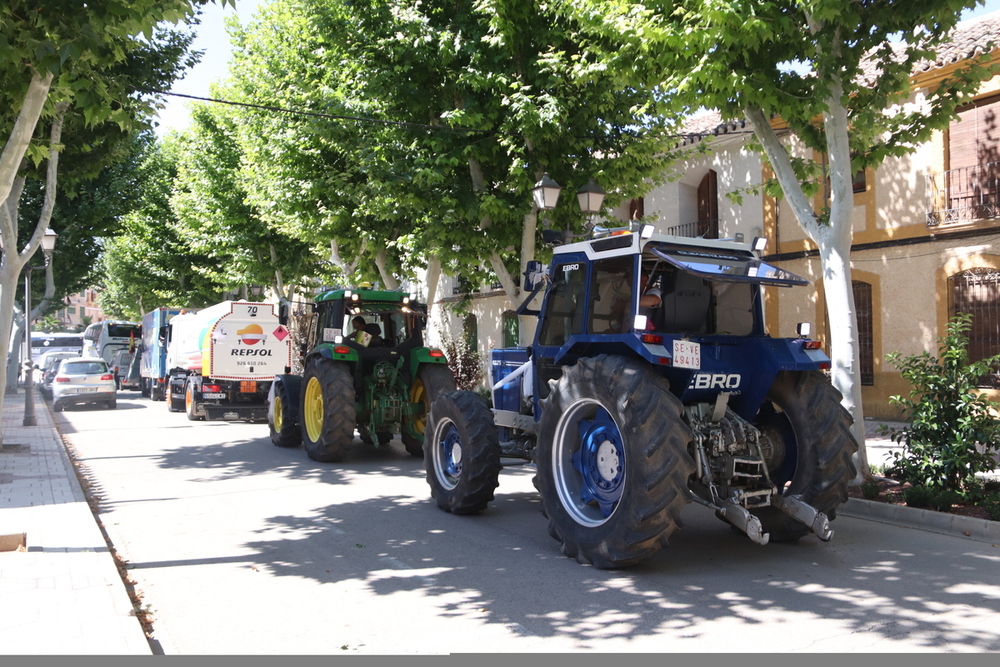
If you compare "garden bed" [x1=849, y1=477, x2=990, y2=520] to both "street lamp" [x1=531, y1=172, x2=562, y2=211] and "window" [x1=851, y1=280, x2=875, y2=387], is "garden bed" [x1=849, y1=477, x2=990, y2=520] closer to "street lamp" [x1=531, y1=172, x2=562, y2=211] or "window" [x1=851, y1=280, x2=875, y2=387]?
"street lamp" [x1=531, y1=172, x2=562, y2=211]

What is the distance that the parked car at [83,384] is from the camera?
75.0 ft

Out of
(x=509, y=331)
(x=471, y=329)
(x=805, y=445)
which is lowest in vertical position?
(x=805, y=445)

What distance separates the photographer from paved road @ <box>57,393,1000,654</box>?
455 cm

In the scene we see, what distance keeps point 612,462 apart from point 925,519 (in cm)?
355

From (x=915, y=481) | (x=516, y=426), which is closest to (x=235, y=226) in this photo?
(x=516, y=426)

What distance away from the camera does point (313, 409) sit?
12.4 meters

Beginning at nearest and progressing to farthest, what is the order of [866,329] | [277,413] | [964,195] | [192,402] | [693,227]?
[277,413], [964,195], [866,329], [192,402], [693,227]

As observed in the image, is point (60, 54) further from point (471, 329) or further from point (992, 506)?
point (471, 329)

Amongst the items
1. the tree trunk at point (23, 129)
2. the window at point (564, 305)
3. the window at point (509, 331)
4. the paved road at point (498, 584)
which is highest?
the tree trunk at point (23, 129)

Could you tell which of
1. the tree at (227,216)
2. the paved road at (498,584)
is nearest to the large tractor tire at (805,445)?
the paved road at (498,584)

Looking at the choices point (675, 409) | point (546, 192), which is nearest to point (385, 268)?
point (546, 192)

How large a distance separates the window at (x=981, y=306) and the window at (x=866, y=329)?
1.63m

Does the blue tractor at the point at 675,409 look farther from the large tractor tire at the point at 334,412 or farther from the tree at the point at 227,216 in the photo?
the tree at the point at 227,216

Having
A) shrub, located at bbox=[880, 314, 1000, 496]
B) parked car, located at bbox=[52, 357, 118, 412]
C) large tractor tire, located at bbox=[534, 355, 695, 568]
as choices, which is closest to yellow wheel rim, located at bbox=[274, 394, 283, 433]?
large tractor tire, located at bbox=[534, 355, 695, 568]
